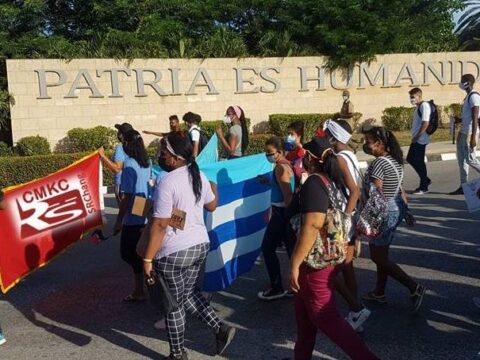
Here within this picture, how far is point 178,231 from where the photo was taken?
150 inches

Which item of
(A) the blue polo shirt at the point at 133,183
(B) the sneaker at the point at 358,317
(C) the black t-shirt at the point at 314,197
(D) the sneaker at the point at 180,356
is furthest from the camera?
(A) the blue polo shirt at the point at 133,183

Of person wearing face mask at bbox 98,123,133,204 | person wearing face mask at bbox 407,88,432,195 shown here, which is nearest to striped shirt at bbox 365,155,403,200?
person wearing face mask at bbox 98,123,133,204

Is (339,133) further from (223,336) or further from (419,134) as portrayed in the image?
(419,134)

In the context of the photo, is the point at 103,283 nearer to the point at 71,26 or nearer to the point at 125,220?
the point at 125,220

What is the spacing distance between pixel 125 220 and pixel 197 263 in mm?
1358

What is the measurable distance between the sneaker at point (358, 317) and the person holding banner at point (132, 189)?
74.4 inches

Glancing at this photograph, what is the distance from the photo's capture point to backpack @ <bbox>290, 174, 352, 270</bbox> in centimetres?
341

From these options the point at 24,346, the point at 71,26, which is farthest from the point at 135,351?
the point at 71,26

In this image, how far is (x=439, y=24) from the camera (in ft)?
77.9

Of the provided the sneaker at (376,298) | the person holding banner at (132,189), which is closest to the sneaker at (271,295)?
the sneaker at (376,298)

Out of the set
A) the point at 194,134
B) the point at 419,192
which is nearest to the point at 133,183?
the point at 194,134

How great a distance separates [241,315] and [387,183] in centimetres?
159

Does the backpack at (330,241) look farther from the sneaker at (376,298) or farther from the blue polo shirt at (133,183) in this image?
the blue polo shirt at (133,183)

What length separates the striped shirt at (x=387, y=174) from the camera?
4.55 metres
